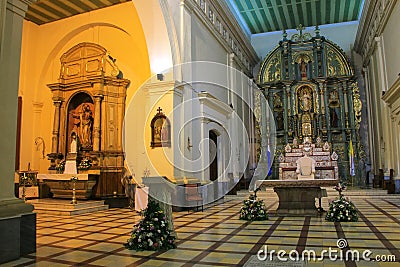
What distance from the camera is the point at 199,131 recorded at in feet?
36.1

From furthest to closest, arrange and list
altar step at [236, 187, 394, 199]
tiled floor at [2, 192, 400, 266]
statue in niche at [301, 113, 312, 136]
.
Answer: statue in niche at [301, 113, 312, 136] → altar step at [236, 187, 394, 199] → tiled floor at [2, 192, 400, 266]

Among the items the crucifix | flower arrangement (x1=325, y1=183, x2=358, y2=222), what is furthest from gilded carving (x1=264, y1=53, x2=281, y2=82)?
flower arrangement (x1=325, y1=183, x2=358, y2=222)

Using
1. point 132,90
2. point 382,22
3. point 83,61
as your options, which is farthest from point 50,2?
point 382,22

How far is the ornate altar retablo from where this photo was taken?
1439 centimetres

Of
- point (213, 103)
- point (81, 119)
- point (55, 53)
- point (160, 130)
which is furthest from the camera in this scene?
point (55, 53)

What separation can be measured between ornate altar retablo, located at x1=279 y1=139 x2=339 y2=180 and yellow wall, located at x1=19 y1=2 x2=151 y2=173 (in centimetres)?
708

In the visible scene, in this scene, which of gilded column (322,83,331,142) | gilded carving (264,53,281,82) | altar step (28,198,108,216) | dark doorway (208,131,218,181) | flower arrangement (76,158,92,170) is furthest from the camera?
gilded carving (264,53,281,82)

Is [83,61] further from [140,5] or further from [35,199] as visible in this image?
[35,199]

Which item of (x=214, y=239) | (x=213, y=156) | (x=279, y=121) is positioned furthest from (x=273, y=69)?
(x=214, y=239)

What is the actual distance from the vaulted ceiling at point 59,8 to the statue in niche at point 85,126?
3.02 meters

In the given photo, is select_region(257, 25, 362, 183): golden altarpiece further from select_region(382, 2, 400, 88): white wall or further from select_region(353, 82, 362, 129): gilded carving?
select_region(382, 2, 400, 88): white wall

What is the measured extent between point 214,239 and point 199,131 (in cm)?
596

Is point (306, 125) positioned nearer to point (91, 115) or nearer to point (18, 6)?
point (91, 115)

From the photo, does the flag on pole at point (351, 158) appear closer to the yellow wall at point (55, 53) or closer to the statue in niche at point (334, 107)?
the statue in niche at point (334, 107)
